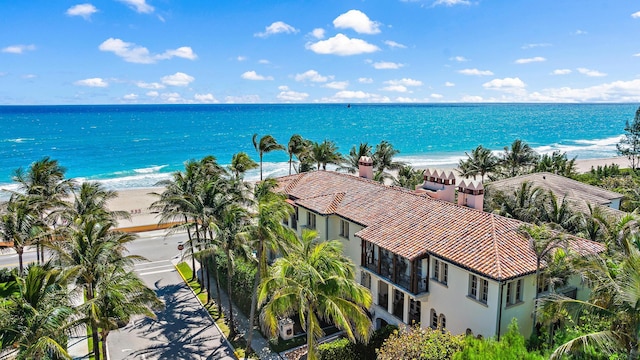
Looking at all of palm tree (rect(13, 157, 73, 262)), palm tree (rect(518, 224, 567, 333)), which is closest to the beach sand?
palm tree (rect(13, 157, 73, 262))

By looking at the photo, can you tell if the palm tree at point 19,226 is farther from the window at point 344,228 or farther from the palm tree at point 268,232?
the window at point 344,228

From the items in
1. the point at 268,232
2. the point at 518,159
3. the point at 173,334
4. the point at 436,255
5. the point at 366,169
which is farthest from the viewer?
the point at 518,159

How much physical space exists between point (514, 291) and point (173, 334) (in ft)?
61.1

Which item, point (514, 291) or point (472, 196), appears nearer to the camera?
point (514, 291)

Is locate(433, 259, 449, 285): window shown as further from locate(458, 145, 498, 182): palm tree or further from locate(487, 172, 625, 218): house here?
locate(458, 145, 498, 182): palm tree

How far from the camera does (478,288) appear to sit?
19766mm

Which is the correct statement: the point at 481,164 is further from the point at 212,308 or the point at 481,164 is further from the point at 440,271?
the point at 212,308

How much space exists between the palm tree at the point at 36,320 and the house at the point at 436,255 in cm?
1392

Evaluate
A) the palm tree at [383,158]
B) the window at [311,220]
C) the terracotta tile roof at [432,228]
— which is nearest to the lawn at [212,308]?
the window at [311,220]

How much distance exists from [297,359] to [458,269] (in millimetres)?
9145

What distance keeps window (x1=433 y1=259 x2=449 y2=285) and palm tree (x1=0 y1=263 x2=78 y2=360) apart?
15273 millimetres

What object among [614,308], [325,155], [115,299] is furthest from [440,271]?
[325,155]

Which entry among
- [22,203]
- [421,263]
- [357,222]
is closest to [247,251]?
[357,222]

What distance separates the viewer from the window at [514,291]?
19.3 metres
